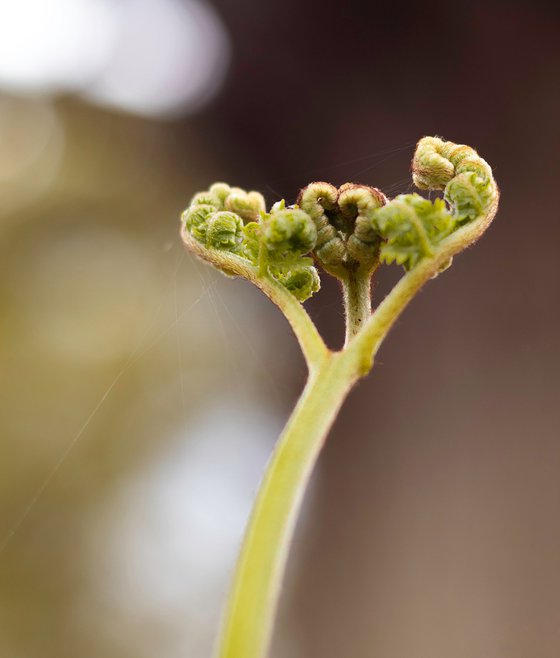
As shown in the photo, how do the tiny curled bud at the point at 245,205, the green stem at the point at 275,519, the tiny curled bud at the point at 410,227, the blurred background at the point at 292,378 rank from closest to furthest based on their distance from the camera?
the green stem at the point at 275,519 < the tiny curled bud at the point at 410,227 < the tiny curled bud at the point at 245,205 < the blurred background at the point at 292,378

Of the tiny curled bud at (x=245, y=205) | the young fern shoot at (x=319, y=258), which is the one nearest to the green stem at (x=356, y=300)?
the young fern shoot at (x=319, y=258)

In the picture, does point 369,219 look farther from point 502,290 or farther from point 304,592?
point 304,592

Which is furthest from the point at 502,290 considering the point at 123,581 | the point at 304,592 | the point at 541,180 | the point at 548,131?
the point at 123,581

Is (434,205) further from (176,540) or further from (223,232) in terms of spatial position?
(176,540)

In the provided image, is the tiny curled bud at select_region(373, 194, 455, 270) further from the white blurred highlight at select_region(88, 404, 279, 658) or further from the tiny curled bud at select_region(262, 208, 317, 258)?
the white blurred highlight at select_region(88, 404, 279, 658)

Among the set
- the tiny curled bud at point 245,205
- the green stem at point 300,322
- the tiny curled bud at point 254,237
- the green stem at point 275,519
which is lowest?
the green stem at point 275,519

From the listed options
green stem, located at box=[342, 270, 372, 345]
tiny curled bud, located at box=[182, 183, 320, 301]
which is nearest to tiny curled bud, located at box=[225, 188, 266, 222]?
tiny curled bud, located at box=[182, 183, 320, 301]

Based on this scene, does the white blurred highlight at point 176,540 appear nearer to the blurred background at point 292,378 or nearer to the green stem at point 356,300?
the blurred background at point 292,378
